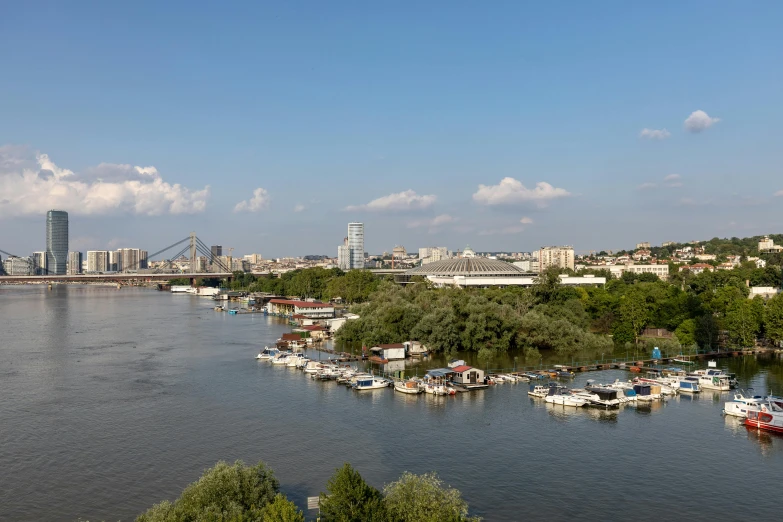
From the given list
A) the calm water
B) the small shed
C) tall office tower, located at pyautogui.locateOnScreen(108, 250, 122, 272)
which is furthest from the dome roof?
tall office tower, located at pyautogui.locateOnScreen(108, 250, 122, 272)

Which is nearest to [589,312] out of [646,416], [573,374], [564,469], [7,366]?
[573,374]

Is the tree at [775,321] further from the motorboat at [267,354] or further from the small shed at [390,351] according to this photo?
the motorboat at [267,354]

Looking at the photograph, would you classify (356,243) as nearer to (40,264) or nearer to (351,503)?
(40,264)

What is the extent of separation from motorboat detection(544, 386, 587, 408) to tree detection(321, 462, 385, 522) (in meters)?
10.2

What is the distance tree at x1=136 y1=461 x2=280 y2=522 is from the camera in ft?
26.3

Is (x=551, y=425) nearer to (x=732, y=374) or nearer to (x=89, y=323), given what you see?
(x=732, y=374)

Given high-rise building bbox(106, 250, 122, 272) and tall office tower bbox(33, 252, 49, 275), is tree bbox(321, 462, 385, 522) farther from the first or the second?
high-rise building bbox(106, 250, 122, 272)

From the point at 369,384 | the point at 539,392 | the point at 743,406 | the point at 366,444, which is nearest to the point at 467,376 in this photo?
the point at 539,392

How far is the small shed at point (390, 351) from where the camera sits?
24.2m

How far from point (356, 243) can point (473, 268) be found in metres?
103

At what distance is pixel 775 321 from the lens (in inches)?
977

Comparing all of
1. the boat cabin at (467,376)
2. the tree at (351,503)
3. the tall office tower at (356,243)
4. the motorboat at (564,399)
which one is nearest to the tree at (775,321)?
the motorboat at (564,399)

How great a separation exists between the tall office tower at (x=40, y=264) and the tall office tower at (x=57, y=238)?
2.30 meters

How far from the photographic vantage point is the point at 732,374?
66.6ft
